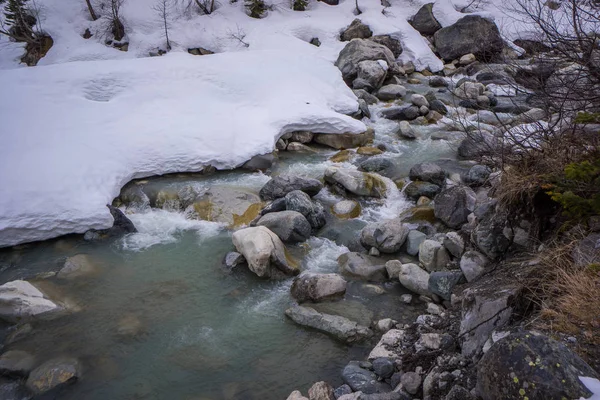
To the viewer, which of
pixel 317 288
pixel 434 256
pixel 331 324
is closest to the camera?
pixel 331 324

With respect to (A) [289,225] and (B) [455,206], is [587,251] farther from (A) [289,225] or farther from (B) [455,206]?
(A) [289,225]

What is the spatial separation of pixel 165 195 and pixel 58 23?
1496 cm

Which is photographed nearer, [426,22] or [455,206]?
[455,206]

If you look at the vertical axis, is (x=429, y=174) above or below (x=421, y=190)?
above

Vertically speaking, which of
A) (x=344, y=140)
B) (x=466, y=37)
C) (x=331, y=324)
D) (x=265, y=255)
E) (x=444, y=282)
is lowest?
(x=331, y=324)

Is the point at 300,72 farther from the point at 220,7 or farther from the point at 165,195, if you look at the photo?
the point at 220,7

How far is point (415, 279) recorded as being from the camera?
584 cm

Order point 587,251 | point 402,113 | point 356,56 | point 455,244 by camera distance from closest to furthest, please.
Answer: point 587,251
point 455,244
point 402,113
point 356,56

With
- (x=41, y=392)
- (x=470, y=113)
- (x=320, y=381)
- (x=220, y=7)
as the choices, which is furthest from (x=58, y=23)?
(x=320, y=381)

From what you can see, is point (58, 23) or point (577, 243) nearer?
→ point (577, 243)

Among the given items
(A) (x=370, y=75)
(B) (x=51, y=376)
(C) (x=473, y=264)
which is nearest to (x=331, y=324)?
(C) (x=473, y=264)

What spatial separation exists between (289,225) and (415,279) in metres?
2.17

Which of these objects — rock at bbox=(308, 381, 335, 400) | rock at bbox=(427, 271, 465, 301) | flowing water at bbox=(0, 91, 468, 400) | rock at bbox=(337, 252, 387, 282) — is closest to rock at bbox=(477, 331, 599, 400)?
rock at bbox=(308, 381, 335, 400)

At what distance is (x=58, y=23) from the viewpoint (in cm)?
1869
